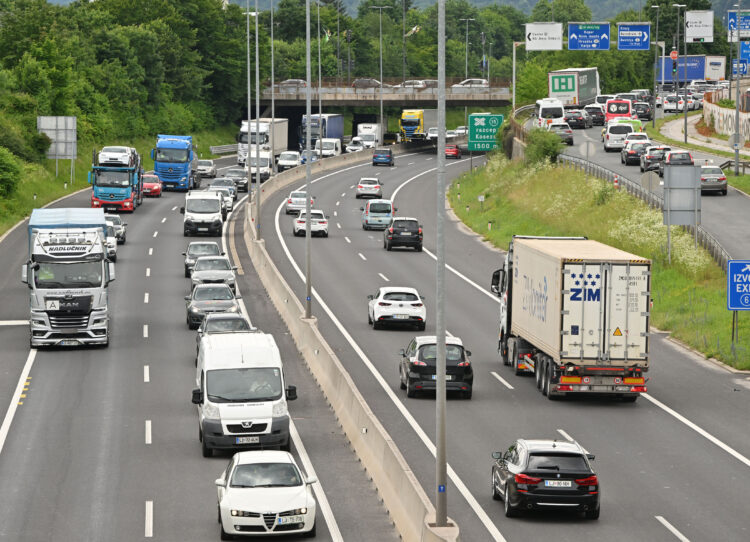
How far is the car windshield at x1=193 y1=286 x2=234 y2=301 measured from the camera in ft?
147

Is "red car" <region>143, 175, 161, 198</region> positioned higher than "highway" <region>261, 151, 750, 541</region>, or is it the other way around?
"red car" <region>143, 175, 161, 198</region>

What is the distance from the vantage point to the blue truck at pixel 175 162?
8825cm

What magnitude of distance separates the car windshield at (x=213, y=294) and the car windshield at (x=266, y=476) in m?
22.7

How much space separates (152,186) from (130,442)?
59.9m

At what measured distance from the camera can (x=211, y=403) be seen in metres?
27.9

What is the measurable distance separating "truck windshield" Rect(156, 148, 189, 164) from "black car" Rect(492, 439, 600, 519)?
68.6 meters

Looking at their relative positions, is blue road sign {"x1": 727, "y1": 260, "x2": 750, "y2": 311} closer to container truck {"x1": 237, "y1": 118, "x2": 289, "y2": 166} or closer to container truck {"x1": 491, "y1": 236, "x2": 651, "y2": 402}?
container truck {"x1": 491, "y1": 236, "x2": 651, "y2": 402}

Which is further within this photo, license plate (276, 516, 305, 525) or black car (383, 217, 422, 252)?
black car (383, 217, 422, 252)

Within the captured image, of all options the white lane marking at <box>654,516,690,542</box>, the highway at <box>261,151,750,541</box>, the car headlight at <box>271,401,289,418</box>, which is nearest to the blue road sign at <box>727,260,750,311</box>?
the highway at <box>261,151,750,541</box>

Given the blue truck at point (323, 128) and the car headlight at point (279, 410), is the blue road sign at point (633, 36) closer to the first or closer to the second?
the blue truck at point (323, 128)

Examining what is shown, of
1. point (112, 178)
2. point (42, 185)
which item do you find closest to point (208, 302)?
point (112, 178)

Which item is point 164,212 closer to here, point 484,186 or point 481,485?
point 484,186

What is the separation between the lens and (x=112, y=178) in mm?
75875

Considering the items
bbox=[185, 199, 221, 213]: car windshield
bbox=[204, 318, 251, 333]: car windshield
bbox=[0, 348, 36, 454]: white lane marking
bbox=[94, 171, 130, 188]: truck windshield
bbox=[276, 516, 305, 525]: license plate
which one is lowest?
bbox=[0, 348, 36, 454]: white lane marking
